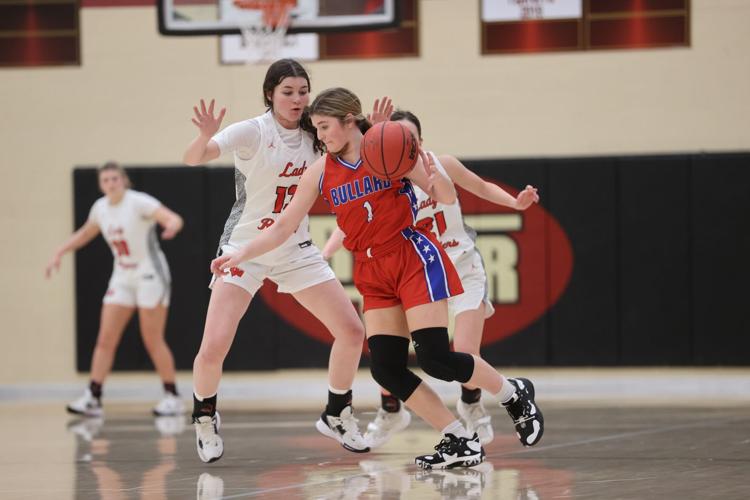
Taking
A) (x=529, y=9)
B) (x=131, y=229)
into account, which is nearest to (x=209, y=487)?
(x=131, y=229)

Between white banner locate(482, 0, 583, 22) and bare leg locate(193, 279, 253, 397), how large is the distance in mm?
6554

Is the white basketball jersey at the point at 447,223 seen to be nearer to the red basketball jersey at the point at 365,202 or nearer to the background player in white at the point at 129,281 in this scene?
the red basketball jersey at the point at 365,202

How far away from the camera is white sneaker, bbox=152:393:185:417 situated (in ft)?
31.8

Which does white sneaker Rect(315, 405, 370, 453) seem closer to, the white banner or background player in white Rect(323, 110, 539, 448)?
background player in white Rect(323, 110, 539, 448)

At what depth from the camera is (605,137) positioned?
11805mm

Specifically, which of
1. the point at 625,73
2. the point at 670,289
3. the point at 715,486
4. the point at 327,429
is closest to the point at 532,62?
the point at 625,73

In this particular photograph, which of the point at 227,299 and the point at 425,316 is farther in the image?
the point at 227,299

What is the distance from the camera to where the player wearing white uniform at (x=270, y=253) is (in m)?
6.00

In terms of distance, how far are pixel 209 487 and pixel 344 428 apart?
1.09 m

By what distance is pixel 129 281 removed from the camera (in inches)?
393

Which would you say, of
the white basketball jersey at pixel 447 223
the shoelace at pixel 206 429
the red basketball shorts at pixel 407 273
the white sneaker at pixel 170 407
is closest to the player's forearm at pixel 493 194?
the white basketball jersey at pixel 447 223

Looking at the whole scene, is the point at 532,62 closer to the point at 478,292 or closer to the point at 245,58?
the point at 245,58

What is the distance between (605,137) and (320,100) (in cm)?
678

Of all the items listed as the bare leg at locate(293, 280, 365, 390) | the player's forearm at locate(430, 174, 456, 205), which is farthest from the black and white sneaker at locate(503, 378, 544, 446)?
the player's forearm at locate(430, 174, 456, 205)
